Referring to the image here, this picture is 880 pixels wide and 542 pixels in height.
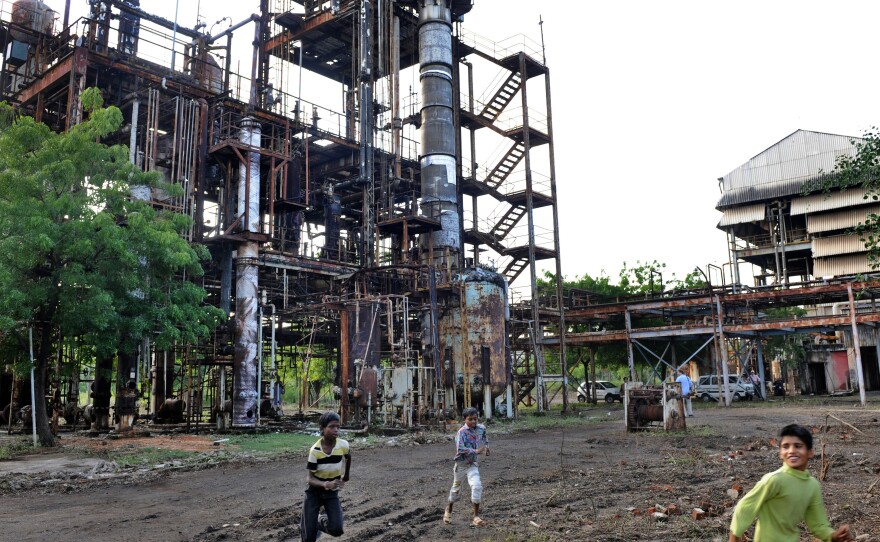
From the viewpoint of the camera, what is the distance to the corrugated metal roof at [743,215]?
50500mm

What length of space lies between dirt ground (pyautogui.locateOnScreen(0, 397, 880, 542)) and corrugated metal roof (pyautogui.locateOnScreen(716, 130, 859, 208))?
36637 millimetres

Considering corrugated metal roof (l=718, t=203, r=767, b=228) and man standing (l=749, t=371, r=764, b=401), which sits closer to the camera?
man standing (l=749, t=371, r=764, b=401)

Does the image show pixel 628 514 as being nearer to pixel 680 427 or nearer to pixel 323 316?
pixel 680 427

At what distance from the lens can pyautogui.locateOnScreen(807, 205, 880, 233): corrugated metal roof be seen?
4678cm

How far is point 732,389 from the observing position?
122 feet

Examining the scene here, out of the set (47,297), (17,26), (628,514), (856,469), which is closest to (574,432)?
(856,469)

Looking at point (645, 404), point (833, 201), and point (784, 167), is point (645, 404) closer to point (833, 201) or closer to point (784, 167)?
point (833, 201)

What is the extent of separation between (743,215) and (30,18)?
45513mm

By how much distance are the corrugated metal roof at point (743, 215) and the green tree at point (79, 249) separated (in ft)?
141

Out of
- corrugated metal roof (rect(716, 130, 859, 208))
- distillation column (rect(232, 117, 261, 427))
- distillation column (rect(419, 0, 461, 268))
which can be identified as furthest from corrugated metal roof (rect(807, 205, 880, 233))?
distillation column (rect(232, 117, 261, 427))

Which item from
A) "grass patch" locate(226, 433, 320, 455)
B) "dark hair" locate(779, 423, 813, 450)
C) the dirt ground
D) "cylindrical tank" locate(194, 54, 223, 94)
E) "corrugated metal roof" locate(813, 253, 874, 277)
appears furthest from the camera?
"corrugated metal roof" locate(813, 253, 874, 277)

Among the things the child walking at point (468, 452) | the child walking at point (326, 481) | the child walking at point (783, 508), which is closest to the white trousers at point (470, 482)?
the child walking at point (468, 452)

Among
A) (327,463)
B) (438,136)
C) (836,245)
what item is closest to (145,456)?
(327,463)

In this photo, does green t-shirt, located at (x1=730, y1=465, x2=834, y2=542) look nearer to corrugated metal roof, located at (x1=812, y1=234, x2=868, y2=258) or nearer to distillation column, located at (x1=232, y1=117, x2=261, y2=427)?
distillation column, located at (x1=232, y1=117, x2=261, y2=427)
